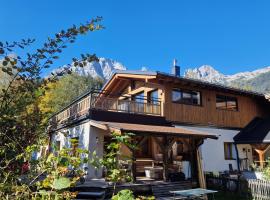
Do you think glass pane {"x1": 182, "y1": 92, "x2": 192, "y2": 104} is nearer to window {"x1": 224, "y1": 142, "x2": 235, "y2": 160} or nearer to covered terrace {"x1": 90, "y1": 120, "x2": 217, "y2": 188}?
covered terrace {"x1": 90, "y1": 120, "x2": 217, "y2": 188}

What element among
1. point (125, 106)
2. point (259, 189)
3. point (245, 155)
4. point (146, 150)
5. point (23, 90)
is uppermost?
point (125, 106)

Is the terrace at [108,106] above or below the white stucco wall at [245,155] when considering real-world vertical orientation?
above

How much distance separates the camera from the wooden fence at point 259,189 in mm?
12195

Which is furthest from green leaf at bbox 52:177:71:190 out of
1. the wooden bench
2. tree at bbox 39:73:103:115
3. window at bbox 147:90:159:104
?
tree at bbox 39:73:103:115

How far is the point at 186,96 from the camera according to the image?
1827 centimetres

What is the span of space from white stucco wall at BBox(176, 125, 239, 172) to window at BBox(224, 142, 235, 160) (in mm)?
233

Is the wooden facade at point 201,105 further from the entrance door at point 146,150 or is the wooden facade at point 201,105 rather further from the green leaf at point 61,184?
the green leaf at point 61,184

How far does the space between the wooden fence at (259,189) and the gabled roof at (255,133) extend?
6.05m

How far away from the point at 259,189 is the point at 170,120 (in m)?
6.61

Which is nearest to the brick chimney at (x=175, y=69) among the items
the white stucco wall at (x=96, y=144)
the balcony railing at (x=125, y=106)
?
the balcony railing at (x=125, y=106)

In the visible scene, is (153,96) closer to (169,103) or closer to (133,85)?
(169,103)

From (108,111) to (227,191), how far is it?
26.5ft

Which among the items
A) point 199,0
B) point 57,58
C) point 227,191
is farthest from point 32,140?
point 199,0

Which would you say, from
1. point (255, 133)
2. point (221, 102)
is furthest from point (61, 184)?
point (255, 133)
